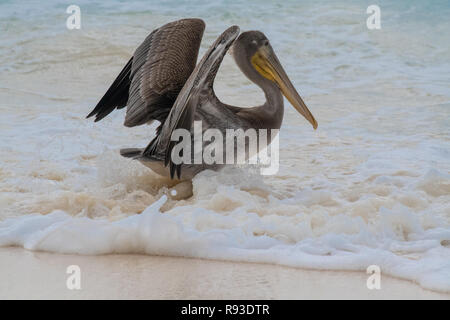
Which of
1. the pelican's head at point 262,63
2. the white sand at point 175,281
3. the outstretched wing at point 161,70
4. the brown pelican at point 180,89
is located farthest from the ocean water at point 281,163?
the pelican's head at point 262,63

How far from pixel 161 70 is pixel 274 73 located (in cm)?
84

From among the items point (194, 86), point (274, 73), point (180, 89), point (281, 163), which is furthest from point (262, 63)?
point (194, 86)

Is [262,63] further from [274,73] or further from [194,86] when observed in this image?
[194,86]

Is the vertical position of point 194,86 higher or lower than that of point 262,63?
lower

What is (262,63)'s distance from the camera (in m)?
5.32

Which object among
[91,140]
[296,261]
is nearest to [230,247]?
[296,261]

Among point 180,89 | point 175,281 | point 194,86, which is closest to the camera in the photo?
point 175,281

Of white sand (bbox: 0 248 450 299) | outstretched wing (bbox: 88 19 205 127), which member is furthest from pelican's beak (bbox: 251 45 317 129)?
white sand (bbox: 0 248 450 299)

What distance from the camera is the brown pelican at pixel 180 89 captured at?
480cm

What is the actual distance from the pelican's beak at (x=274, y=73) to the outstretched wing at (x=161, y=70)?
470 millimetres

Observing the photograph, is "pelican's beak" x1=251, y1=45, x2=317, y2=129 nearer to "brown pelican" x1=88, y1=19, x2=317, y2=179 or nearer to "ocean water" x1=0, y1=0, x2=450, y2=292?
"brown pelican" x1=88, y1=19, x2=317, y2=179

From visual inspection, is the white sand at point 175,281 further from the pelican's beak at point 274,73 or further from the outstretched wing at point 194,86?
the pelican's beak at point 274,73

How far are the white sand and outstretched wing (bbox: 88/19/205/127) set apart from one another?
63.9 inches

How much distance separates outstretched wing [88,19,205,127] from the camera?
5016 millimetres
